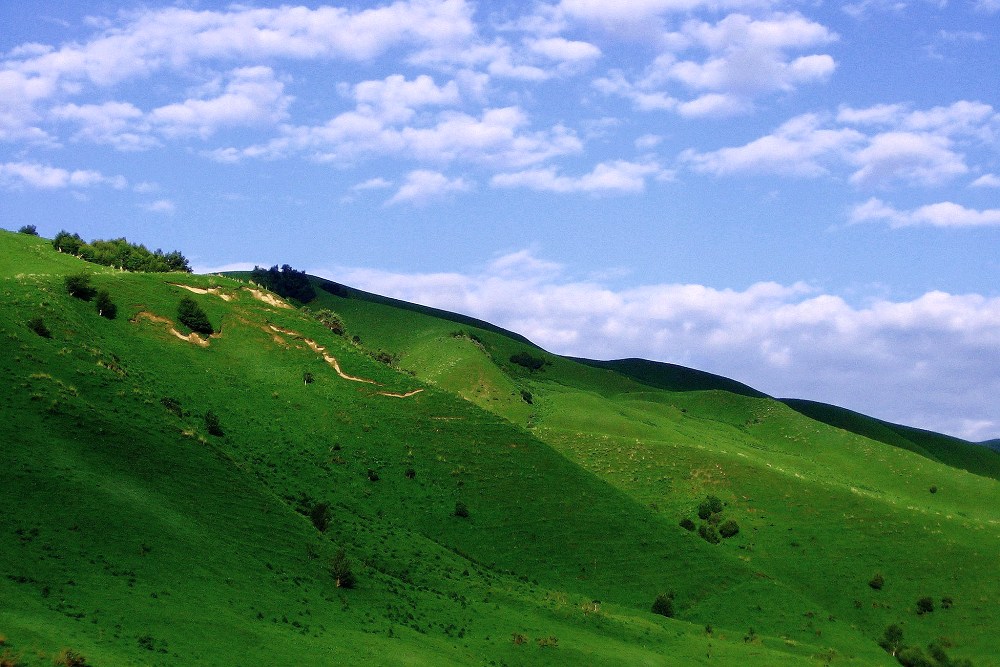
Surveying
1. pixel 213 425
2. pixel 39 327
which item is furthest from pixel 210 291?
pixel 39 327

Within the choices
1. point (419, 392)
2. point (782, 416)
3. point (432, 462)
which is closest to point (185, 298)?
point (419, 392)

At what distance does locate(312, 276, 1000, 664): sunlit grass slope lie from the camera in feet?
241

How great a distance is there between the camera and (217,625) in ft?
124

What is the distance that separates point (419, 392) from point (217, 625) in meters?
64.5

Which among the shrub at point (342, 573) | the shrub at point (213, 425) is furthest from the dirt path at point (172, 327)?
the shrub at point (342, 573)

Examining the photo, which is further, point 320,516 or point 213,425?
point 213,425

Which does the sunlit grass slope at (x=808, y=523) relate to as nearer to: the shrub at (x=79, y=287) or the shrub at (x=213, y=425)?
the shrub at (x=213, y=425)

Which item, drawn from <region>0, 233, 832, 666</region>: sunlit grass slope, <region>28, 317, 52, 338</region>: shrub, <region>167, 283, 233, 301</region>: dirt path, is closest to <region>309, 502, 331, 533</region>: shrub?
<region>0, 233, 832, 666</region>: sunlit grass slope

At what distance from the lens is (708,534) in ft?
299

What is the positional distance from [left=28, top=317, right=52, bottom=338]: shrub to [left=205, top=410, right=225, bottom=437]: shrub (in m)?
15.5

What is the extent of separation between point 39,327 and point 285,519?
31.1 metres

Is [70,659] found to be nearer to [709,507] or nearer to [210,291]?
[709,507]

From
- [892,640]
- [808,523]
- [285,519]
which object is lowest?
[892,640]

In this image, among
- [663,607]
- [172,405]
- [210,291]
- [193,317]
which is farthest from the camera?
[210,291]
